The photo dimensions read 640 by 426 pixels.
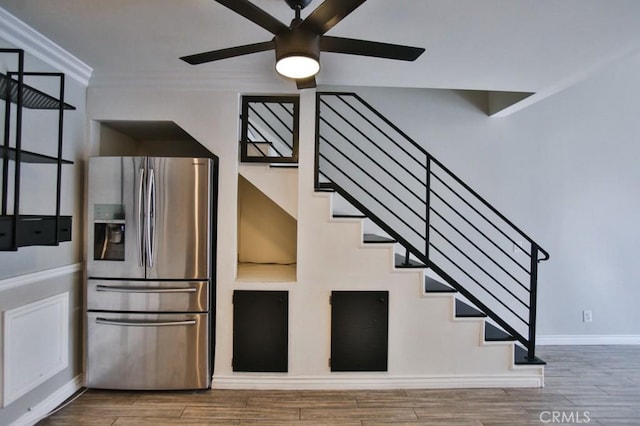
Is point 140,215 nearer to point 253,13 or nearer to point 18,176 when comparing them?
point 18,176

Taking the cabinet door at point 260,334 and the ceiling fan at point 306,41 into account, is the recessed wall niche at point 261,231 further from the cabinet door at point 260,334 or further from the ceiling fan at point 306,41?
the ceiling fan at point 306,41

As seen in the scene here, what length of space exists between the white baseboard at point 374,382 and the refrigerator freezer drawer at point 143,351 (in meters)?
0.33

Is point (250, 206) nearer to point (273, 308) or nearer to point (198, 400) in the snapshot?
point (273, 308)

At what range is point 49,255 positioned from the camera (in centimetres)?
252

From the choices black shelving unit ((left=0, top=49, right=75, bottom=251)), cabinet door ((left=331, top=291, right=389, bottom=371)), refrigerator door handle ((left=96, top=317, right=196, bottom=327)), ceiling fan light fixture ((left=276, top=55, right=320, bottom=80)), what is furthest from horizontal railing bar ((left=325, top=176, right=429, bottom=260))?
black shelving unit ((left=0, top=49, right=75, bottom=251))

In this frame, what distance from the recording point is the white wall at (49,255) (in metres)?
2.23

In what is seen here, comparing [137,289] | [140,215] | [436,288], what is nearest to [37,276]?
[137,289]

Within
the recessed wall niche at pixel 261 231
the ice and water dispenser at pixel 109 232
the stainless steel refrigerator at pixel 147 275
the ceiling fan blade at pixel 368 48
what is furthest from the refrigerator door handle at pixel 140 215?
the ceiling fan blade at pixel 368 48

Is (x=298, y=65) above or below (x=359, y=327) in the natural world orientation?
above

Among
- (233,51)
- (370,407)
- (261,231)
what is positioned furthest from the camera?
(261,231)

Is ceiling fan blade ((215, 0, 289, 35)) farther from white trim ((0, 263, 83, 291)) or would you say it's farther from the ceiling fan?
white trim ((0, 263, 83, 291))

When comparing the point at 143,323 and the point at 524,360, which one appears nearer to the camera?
the point at 143,323

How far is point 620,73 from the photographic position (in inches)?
158

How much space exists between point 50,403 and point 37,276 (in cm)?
96
